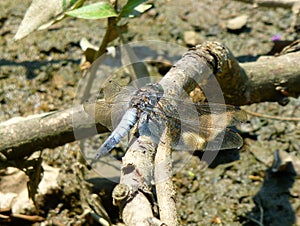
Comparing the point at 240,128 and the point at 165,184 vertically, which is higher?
the point at 165,184

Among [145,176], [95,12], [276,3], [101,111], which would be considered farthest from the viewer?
[276,3]

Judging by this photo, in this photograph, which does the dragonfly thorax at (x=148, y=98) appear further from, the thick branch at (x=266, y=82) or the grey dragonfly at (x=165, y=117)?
the thick branch at (x=266, y=82)

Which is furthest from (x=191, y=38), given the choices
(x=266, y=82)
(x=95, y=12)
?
(x=95, y=12)

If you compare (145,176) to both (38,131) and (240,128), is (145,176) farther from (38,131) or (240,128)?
(240,128)

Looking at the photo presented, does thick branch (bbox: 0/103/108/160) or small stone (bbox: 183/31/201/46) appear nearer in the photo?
thick branch (bbox: 0/103/108/160)

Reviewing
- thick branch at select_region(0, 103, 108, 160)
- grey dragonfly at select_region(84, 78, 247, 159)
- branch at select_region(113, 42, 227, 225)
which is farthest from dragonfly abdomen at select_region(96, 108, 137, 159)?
thick branch at select_region(0, 103, 108, 160)

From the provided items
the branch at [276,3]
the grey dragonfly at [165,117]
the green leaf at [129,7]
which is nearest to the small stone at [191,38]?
the branch at [276,3]

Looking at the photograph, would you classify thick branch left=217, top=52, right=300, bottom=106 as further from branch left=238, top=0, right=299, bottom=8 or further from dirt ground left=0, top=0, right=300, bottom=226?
branch left=238, top=0, right=299, bottom=8
